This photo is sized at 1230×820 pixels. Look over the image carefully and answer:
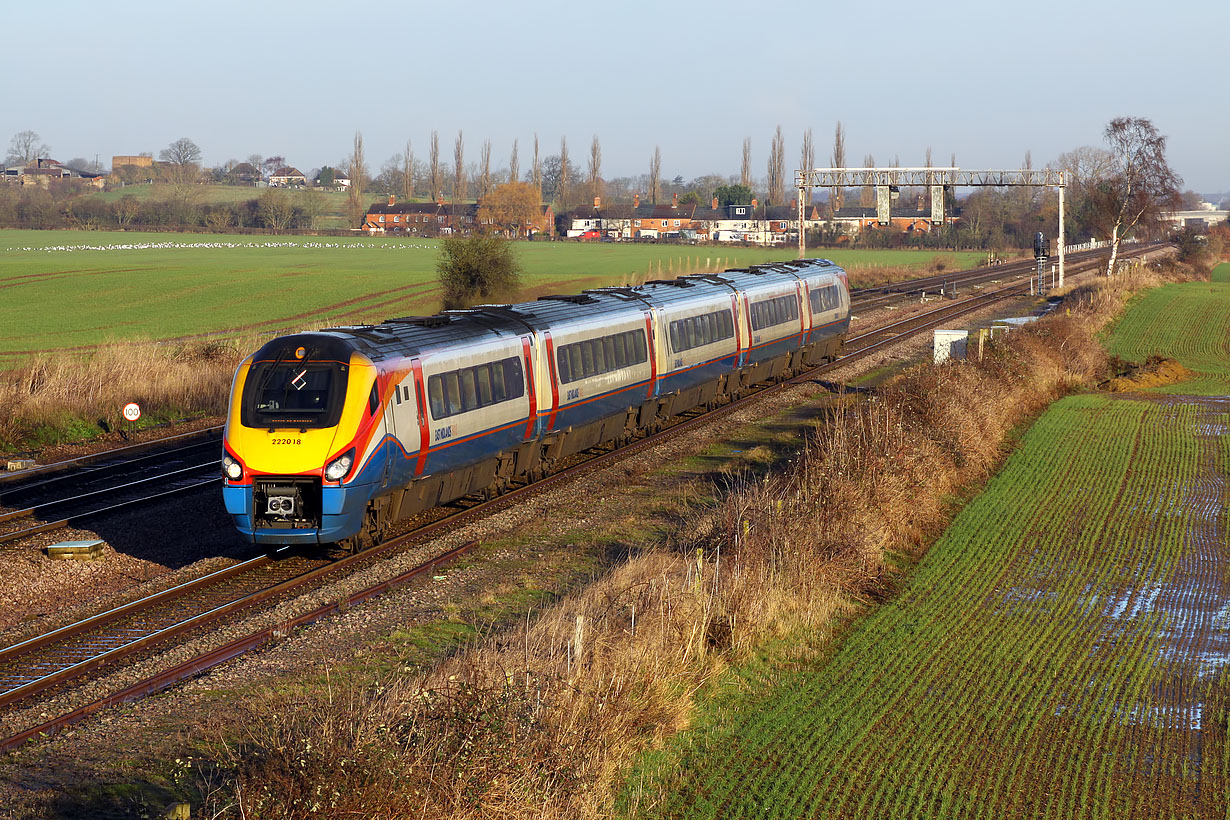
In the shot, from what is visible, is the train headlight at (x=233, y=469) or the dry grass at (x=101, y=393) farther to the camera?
the dry grass at (x=101, y=393)

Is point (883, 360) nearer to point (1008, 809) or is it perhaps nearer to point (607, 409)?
point (607, 409)

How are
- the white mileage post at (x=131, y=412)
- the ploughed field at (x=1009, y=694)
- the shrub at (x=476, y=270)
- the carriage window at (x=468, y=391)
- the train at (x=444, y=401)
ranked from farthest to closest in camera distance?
the shrub at (x=476, y=270), the white mileage post at (x=131, y=412), the carriage window at (x=468, y=391), the train at (x=444, y=401), the ploughed field at (x=1009, y=694)

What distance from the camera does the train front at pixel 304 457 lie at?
15039 mm

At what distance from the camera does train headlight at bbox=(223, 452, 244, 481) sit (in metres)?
15.2

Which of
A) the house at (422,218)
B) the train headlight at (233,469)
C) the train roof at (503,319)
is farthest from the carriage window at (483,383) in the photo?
the house at (422,218)

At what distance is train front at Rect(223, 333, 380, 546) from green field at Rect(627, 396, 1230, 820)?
5990 mm

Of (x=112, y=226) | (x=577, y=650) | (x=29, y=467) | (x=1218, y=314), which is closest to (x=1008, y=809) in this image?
(x=577, y=650)

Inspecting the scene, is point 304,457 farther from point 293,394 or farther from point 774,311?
point 774,311

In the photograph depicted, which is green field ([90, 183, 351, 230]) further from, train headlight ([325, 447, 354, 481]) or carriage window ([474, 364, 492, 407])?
train headlight ([325, 447, 354, 481])

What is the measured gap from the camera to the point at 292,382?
15617mm

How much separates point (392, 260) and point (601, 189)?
89.8 m

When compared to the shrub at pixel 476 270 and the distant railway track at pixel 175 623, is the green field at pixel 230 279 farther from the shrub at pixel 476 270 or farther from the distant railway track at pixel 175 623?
the distant railway track at pixel 175 623

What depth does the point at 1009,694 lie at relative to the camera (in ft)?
36.8

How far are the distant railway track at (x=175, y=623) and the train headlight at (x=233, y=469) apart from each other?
1270mm
